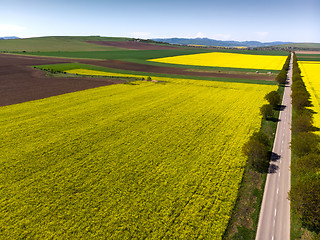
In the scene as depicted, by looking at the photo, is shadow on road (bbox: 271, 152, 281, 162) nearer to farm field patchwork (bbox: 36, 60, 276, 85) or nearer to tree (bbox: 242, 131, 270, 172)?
tree (bbox: 242, 131, 270, 172)

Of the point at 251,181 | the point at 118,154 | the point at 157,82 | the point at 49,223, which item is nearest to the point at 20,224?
the point at 49,223

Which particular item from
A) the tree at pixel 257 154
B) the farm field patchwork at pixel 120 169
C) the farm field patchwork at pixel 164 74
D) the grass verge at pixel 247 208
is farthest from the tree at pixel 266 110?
the farm field patchwork at pixel 164 74

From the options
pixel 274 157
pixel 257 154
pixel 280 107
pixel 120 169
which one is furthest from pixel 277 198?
pixel 280 107

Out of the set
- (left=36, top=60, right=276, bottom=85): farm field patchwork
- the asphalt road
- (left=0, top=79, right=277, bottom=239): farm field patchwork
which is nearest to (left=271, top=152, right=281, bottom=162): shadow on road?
the asphalt road

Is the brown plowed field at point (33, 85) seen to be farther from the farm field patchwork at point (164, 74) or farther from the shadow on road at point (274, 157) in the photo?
the shadow on road at point (274, 157)

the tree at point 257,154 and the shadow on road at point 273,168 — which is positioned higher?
the tree at point 257,154

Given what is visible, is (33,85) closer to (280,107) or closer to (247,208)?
(247,208)
